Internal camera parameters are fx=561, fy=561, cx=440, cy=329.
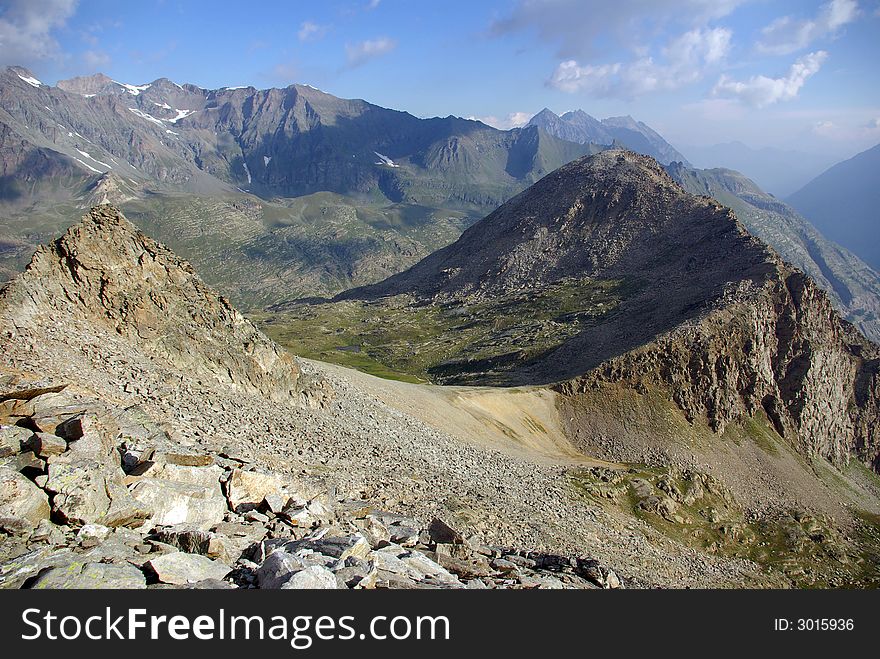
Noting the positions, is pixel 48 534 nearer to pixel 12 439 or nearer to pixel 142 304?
pixel 12 439

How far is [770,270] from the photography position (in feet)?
379

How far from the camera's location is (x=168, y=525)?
20156 millimetres

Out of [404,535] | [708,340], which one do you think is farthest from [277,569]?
[708,340]

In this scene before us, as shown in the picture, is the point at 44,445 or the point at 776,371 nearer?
the point at 44,445

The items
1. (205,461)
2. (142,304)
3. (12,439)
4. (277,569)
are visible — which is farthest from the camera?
(142,304)

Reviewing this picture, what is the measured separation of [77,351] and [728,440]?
89.7m

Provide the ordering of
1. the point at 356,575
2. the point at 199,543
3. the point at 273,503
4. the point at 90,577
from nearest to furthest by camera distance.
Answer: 1. the point at 90,577
2. the point at 356,575
3. the point at 199,543
4. the point at 273,503

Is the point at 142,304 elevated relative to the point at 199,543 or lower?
elevated

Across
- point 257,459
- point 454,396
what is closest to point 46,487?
point 257,459

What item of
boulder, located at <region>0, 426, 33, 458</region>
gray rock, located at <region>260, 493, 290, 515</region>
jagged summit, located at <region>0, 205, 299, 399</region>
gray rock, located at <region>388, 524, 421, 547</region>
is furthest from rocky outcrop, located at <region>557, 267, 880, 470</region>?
boulder, located at <region>0, 426, 33, 458</region>

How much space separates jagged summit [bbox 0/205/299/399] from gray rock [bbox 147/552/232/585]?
23.1 metres

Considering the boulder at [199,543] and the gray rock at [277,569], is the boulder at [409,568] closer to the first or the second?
the gray rock at [277,569]

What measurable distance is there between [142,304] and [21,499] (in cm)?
2695

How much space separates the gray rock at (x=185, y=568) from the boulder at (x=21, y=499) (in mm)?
4964
